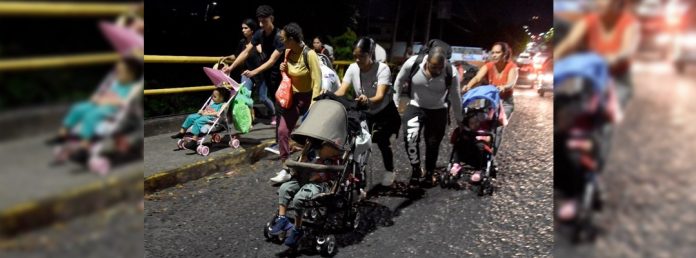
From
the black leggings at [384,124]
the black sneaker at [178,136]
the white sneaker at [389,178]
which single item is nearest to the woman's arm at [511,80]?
the black leggings at [384,124]

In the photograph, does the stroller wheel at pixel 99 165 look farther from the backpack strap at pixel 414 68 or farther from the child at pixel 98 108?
the backpack strap at pixel 414 68

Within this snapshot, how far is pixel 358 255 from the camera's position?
11.1ft

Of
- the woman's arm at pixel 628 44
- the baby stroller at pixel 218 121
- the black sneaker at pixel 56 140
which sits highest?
the woman's arm at pixel 628 44

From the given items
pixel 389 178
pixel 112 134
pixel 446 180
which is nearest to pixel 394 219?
pixel 389 178

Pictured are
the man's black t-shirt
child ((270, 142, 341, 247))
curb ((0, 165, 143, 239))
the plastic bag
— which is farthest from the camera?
the plastic bag

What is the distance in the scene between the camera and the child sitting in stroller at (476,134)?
4.62 m

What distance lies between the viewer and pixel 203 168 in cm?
520

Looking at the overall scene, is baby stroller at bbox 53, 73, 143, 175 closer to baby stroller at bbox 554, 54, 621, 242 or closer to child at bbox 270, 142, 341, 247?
baby stroller at bbox 554, 54, 621, 242

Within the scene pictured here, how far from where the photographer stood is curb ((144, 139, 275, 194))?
4.63 meters

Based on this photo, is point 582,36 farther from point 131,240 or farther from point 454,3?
point 454,3

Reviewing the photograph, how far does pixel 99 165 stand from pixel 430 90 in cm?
374

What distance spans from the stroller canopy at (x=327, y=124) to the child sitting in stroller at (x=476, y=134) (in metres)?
1.46

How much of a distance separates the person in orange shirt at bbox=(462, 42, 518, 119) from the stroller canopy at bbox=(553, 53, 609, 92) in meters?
4.03

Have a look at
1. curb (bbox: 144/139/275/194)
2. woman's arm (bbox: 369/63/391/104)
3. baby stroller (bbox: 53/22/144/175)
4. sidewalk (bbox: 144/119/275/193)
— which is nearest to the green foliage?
sidewalk (bbox: 144/119/275/193)
